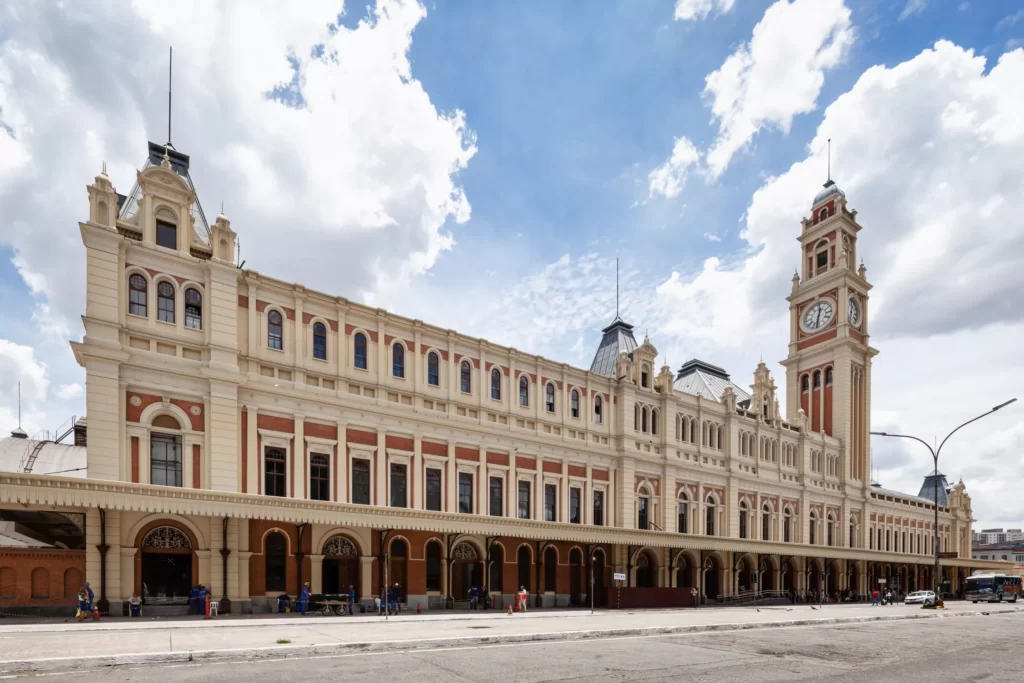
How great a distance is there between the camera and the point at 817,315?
2301 inches

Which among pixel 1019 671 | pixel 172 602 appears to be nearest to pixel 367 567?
pixel 172 602

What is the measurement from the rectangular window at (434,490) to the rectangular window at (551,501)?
676 centimetres

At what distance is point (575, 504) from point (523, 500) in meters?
3.85

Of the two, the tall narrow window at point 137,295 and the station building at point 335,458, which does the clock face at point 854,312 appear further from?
the tall narrow window at point 137,295

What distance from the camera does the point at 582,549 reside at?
3588 centimetres

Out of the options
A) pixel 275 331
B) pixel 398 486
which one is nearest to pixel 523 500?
pixel 398 486

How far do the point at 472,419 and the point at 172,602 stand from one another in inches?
579

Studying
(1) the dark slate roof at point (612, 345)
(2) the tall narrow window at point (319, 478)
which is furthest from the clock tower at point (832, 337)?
(2) the tall narrow window at point (319, 478)

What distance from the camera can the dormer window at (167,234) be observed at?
83.5ft

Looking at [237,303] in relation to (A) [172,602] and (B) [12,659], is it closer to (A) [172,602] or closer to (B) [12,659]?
(A) [172,602]

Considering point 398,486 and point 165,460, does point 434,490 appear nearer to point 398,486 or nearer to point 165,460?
point 398,486

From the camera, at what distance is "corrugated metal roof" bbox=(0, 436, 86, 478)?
34.2 m

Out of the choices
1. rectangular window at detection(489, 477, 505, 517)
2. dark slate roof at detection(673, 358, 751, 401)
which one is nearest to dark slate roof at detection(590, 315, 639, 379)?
dark slate roof at detection(673, 358, 751, 401)

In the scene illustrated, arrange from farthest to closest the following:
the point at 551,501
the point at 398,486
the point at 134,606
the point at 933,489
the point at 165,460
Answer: the point at 933,489 < the point at 551,501 < the point at 398,486 < the point at 165,460 < the point at 134,606
